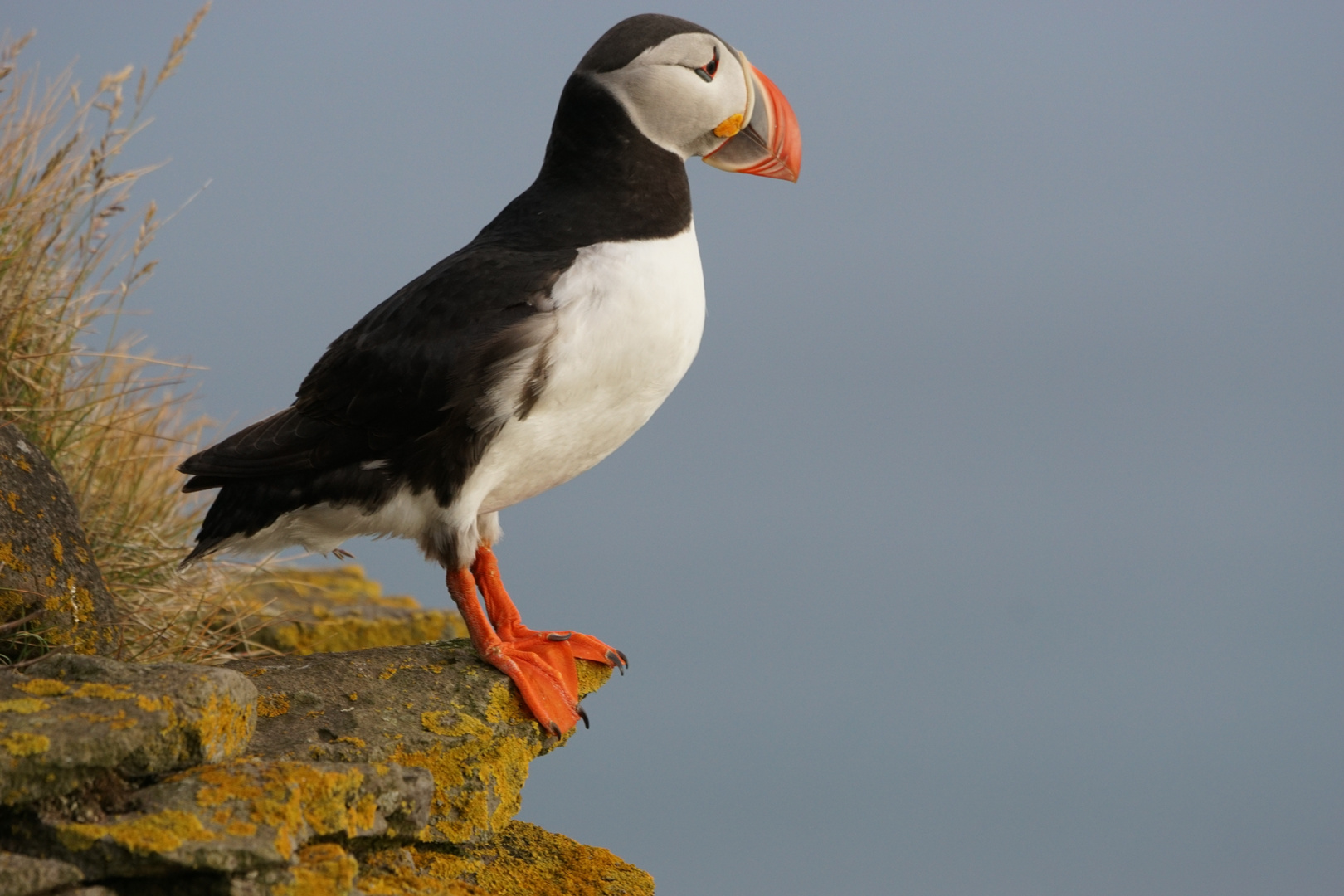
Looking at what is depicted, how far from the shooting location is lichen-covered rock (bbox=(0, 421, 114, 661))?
4.28m

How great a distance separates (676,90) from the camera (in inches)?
177

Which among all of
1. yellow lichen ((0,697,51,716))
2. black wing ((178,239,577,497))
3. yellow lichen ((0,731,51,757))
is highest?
black wing ((178,239,577,497))

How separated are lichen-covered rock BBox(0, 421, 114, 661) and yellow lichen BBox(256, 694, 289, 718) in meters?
0.81

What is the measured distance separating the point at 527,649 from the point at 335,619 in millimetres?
2520

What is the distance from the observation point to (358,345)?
4496 mm

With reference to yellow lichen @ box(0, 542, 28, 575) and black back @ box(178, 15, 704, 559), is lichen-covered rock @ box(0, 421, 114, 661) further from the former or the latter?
black back @ box(178, 15, 704, 559)

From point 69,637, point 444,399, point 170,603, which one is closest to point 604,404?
point 444,399

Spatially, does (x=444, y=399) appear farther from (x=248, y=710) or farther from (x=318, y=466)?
(x=248, y=710)

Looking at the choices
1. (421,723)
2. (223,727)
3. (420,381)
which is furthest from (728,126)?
(223,727)

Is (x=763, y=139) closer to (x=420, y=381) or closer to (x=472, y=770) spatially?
(x=420, y=381)

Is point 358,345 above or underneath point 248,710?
above

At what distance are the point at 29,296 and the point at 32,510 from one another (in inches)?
65.5

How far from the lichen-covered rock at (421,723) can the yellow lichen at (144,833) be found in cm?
77

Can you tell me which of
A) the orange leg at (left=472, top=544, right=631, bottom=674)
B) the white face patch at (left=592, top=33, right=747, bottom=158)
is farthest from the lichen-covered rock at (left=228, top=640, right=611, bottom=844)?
the white face patch at (left=592, top=33, right=747, bottom=158)
